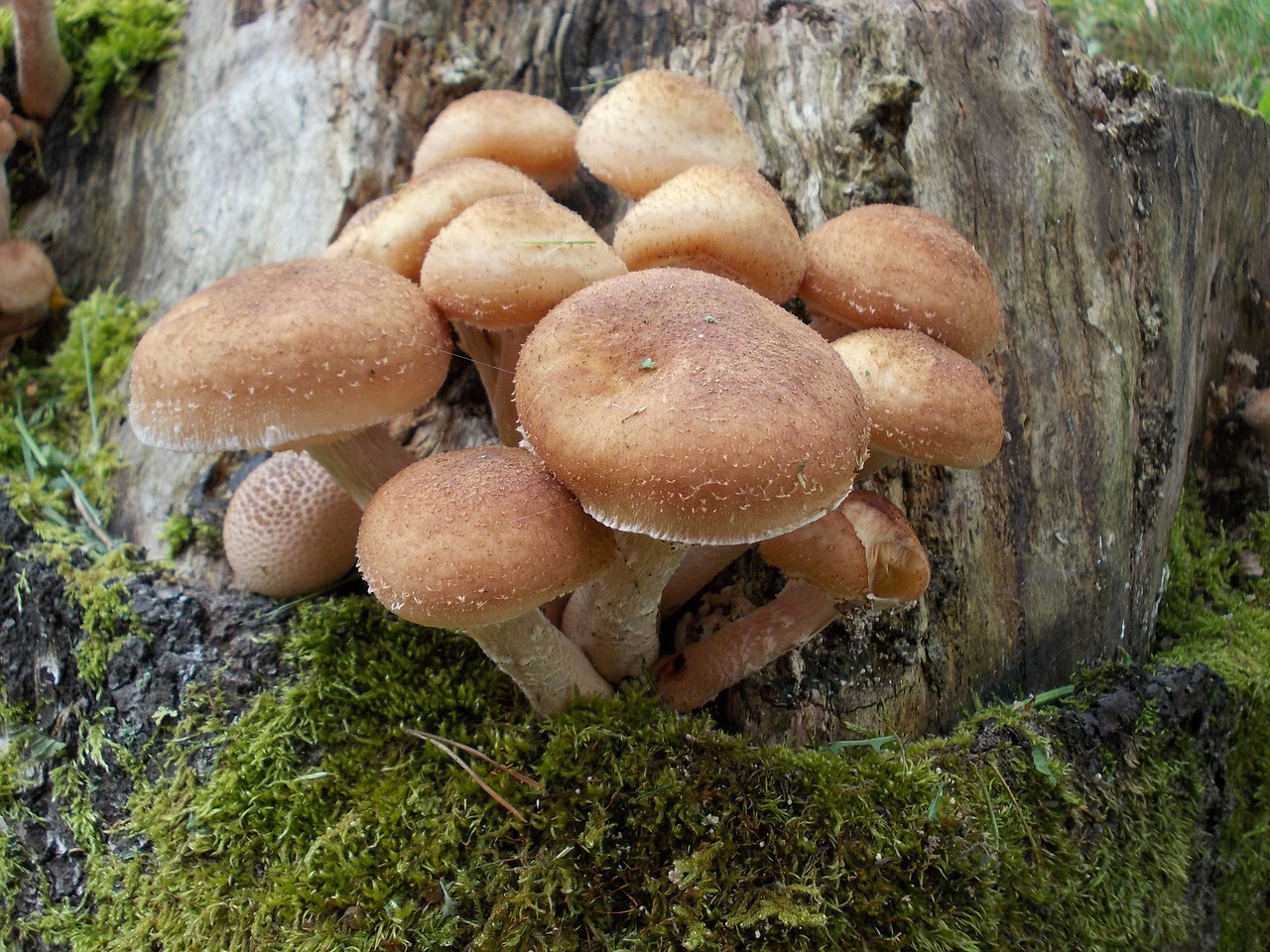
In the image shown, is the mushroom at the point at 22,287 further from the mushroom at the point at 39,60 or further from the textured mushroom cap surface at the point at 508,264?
the textured mushroom cap surface at the point at 508,264

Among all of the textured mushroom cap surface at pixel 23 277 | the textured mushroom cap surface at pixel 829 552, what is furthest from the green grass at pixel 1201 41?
the textured mushroom cap surface at pixel 23 277

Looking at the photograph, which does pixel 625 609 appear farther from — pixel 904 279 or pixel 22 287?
pixel 22 287

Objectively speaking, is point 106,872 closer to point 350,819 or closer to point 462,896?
point 350,819

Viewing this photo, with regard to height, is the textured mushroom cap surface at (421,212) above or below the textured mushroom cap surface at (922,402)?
above

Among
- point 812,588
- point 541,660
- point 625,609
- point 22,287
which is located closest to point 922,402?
point 812,588

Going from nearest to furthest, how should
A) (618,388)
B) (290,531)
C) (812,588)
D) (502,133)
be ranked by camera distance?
(618,388) < (812,588) < (290,531) < (502,133)

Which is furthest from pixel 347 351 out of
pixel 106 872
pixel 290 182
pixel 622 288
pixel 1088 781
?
pixel 1088 781

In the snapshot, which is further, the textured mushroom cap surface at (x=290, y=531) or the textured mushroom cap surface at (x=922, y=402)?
the textured mushroom cap surface at (x=290, y=531)
